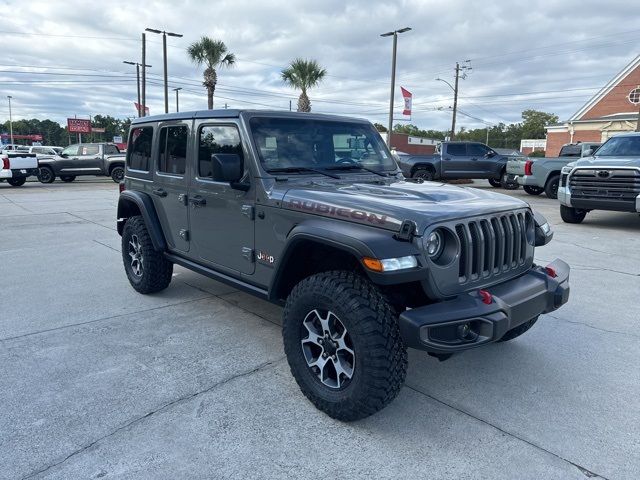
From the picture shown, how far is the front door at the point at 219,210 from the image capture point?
3580mm

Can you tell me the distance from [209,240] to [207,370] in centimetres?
112

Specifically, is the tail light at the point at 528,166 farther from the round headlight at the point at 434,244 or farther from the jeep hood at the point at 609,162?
the round headlight at the point at 434,244

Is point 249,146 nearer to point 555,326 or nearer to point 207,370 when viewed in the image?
point 207,370

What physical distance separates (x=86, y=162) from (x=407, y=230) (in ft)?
69.3

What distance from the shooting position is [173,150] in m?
4.43

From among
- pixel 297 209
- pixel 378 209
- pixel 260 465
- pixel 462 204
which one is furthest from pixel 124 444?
pixel 462 204

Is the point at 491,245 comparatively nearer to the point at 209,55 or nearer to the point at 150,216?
the point at 150,216

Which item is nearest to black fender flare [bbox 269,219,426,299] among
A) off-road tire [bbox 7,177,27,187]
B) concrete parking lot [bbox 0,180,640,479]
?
concrete parking lot [bbox 0,180,640,479]

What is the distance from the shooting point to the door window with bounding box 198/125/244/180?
12.0 ft

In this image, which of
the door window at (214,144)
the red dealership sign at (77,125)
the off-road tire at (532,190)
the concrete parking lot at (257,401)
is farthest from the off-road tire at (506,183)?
the red dealership sign at (77,125)

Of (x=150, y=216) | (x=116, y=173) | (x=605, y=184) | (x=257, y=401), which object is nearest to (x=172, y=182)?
(x=150, y=216)

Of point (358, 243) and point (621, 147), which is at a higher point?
point (621, 147)

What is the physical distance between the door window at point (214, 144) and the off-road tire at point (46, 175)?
19.3 meters

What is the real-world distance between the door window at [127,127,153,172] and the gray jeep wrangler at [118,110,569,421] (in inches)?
12.4
